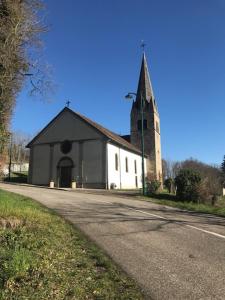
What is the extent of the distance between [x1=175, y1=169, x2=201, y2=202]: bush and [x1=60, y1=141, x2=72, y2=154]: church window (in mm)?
17840

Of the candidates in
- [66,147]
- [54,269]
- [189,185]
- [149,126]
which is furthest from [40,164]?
[54,269]

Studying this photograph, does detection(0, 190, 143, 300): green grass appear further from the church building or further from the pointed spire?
the pointed spire

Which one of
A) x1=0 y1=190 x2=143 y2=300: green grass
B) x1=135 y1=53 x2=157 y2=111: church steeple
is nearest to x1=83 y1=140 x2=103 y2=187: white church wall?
x1=135 y1=53 x2=157 y2=111: church steeple

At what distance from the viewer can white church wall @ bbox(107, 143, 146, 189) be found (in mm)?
40000

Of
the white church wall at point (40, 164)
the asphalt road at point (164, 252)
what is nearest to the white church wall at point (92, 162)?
the white church wall at point (40, 164)

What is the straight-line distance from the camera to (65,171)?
4172 cm

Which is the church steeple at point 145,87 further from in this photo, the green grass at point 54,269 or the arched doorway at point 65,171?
the green grass at point 54,269

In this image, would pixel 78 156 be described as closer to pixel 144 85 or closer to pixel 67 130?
pixel 67 130

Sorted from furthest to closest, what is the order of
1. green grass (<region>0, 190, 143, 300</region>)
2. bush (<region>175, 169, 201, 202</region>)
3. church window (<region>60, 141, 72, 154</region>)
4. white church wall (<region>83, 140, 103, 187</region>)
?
church window (<region>60, 141, 72, 154</region>) → white church wall (<region>83, 140, 103, 187</region>) → bush (<region>175, 169, 201, 202</region>) → green grass (<region>0, 190, 143, 300</region>)

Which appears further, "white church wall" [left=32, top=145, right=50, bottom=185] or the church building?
"white church wall" [left=32, top=145, right=50, bottom=185]

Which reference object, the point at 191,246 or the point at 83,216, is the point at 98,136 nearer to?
the point at 83,216

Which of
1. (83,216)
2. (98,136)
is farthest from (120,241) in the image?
(98,136)

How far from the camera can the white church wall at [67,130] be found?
40906 mm

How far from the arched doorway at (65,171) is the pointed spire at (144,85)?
2120 cm
